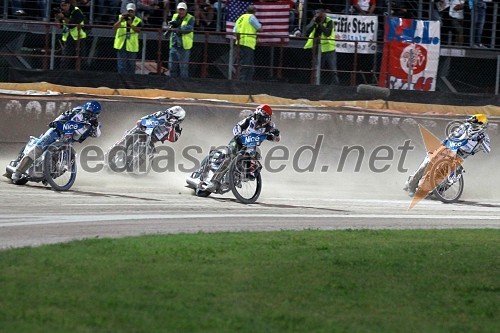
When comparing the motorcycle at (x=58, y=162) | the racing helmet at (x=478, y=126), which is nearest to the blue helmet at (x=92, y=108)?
the motorcycle at (x=58, y=162)

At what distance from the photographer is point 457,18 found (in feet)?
83.3

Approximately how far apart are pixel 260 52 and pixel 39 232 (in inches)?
493

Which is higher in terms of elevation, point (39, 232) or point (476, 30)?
point (476, 30)

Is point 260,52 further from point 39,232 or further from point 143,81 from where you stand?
point 39,232

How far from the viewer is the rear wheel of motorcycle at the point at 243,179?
17172 millimetres

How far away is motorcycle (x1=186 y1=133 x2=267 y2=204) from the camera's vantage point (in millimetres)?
17172

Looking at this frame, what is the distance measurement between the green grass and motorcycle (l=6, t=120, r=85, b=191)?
5.16m

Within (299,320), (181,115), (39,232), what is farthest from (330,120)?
(299,320)

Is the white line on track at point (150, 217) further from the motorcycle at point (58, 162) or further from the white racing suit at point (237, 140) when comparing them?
the motorcycle at point (58, 162)

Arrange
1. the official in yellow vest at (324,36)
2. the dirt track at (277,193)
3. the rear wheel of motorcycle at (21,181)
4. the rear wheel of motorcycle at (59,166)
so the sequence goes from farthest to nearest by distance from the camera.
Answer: the official in yellow vest at (324,36) → the rear wheel of motorcycle at (21,181) → the rear wheel of motorcycle at (59,166) → the dirt track at (277,193)

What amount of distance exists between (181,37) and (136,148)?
13.5ft

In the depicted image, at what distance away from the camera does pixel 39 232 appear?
12820 mm

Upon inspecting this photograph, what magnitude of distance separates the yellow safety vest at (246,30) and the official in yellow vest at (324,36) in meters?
1.24

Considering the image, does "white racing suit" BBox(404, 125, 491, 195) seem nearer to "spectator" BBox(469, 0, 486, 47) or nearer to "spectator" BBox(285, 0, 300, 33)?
"spectator" BBox(469, 0, 486, 47)
